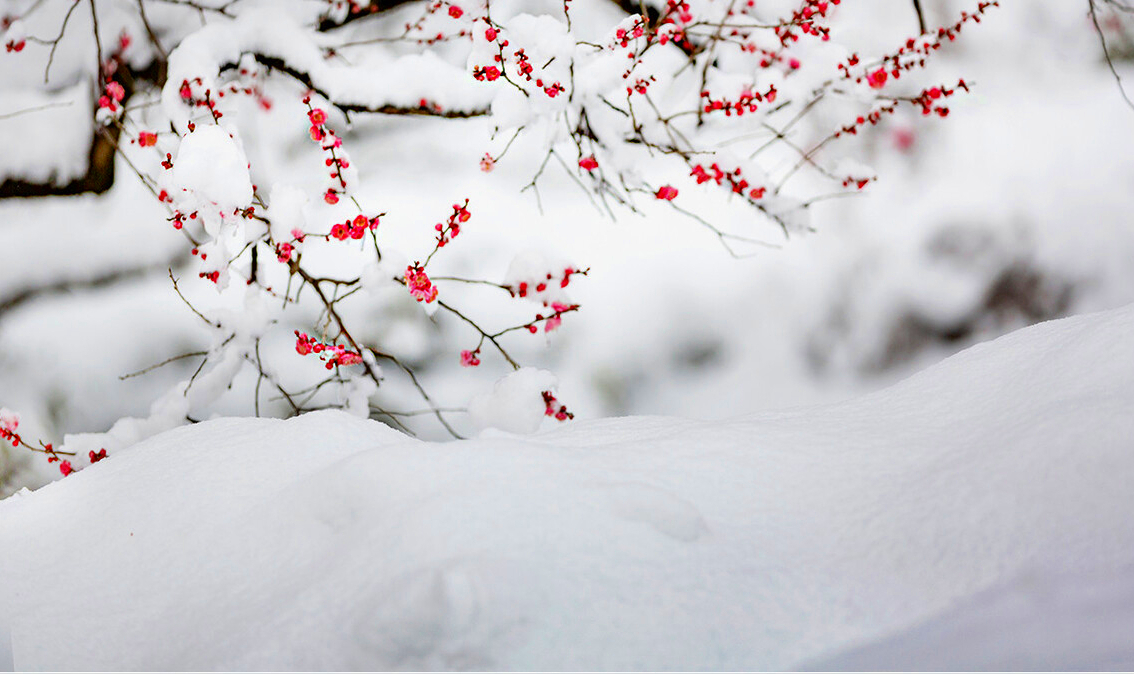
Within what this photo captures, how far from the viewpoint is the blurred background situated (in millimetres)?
2121

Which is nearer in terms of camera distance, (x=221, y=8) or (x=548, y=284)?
(x=548, y=284)

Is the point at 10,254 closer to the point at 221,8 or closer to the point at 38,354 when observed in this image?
the point at 38,354

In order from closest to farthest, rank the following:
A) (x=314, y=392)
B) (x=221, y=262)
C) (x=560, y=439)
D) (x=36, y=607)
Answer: (x=36, y=607) < (x=560, y=439) < (x=221, y=262) < (x=314, y=392)

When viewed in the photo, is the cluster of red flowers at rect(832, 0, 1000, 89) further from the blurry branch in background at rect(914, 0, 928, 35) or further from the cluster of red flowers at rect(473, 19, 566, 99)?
the cluster of red flowers at rect(473, 19, 566, 99)

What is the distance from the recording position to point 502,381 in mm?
1539

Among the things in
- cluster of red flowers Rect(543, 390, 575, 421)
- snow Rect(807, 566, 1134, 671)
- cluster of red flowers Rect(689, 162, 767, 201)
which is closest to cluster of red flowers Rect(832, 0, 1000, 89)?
cluster of red flowers Rect(689, 162, 767, 201)

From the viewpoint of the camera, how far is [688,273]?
2244 millimetres

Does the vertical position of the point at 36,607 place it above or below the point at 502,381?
below

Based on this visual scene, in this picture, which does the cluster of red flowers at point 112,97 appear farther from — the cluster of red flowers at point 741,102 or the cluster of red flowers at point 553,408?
the cluster of red flowers at point 741,102

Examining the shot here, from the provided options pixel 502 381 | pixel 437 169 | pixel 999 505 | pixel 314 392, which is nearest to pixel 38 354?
pixel 314 392

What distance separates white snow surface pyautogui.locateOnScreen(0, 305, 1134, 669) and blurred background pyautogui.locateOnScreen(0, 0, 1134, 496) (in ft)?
4.01

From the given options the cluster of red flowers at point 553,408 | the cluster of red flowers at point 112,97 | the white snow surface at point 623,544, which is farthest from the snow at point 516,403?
the cluster of red flowers at point 112,97

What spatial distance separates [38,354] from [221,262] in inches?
44.6

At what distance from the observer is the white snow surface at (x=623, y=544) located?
595 mm
